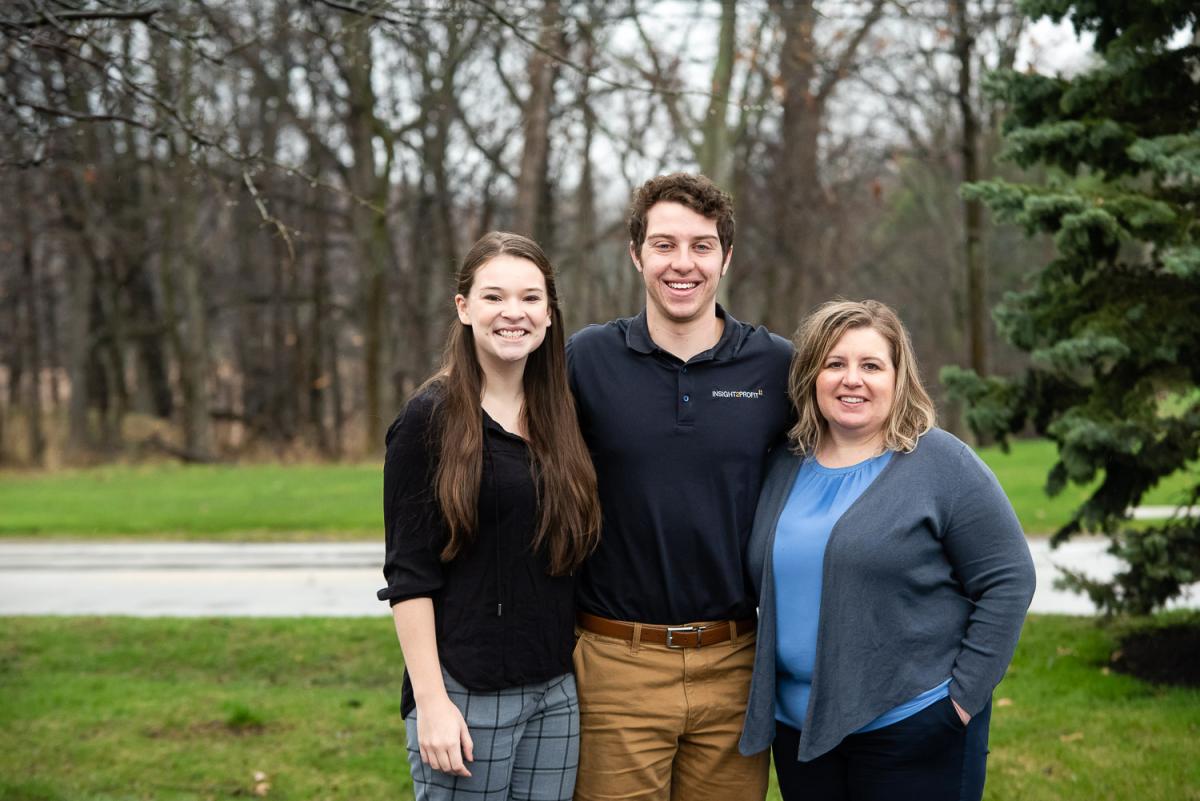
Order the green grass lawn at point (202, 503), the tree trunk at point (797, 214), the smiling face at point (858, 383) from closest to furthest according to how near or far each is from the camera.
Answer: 1. the smiling face at point (858, 383)
2. the green grass lawn at point (202, 503)
3. the tree trunk at point (797, 214)

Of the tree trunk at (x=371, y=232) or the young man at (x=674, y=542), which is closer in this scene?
the young man at (x=674, y=542)

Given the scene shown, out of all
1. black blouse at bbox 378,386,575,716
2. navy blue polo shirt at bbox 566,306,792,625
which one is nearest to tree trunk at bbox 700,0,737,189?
navy blue polo shirt at bbox 566,306,792,625

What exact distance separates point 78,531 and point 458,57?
11.6m

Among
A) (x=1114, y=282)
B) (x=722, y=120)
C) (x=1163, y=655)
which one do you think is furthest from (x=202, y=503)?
(x=1114, y=282)

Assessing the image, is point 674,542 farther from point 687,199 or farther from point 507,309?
point 687,199

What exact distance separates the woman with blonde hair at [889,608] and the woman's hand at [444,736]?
0.81 meters

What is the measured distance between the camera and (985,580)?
3.04 meters

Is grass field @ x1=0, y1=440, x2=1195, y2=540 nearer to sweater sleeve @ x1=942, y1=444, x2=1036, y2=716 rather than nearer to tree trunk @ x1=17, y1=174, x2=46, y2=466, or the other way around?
tree trunk @ x1=17, y1=174, x2=46, y2=466

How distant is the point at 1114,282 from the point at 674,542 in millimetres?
4158

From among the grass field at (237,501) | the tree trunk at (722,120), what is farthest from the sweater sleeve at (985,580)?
the tree trunk at (722,120)

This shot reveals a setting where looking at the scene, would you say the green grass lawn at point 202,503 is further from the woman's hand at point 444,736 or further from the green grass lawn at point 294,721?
the woman's hand at point 444,736

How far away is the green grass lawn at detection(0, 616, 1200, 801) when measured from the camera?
5316 millimetres

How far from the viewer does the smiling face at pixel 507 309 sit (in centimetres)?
305

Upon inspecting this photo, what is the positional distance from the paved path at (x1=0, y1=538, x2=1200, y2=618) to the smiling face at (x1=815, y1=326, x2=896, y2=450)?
587 centimetres
